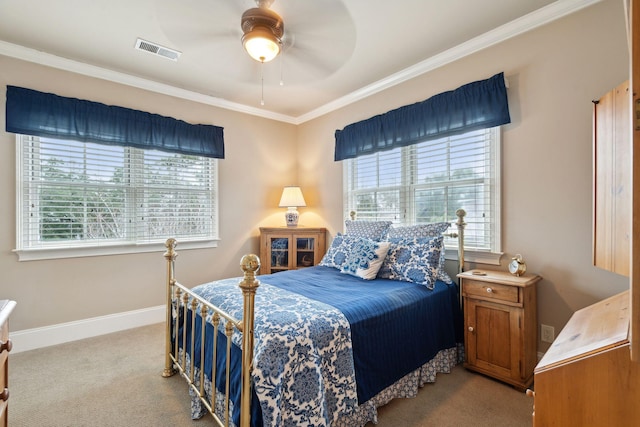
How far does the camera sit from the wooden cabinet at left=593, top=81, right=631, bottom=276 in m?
1.08

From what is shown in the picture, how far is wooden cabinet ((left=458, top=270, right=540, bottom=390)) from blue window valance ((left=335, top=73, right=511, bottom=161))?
1.27 meters

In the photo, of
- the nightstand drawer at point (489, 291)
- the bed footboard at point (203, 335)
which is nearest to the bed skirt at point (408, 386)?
the nightstand drawer at point (489, 291)

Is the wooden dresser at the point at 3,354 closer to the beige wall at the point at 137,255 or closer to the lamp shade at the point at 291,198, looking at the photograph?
the beige wall at the point at 137,255

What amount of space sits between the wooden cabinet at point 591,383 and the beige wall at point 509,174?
1.36 metres

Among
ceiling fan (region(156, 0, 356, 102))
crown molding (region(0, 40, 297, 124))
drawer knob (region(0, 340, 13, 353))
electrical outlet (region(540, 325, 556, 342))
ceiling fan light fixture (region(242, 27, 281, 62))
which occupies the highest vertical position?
crown molding (region(0, 40, 297, 124))

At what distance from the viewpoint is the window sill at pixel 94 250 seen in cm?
272

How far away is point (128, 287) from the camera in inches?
126

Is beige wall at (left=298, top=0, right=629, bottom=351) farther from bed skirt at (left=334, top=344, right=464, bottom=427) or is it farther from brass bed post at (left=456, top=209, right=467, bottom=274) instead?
bed skirt at (left=334, top=344, right=464, bottom=427)

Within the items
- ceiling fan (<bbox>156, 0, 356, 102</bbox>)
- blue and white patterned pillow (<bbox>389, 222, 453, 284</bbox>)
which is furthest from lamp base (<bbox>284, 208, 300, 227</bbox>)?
ceiling fan (<bbox>156, 0, 356, 102</bbox>)

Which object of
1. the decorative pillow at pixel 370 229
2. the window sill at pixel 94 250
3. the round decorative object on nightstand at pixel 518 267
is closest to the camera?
the round decorative object on nightstand at pixel 518 267

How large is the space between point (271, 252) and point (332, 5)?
2804 mm

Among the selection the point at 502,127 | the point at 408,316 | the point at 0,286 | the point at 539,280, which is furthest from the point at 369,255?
the point at 0,286

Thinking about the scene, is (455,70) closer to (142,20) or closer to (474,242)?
(474,242)

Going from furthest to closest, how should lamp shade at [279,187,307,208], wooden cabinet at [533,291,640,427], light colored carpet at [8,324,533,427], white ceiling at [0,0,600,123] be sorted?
lamp shade at [279,187,307,208] → white ceiling at [0,0,600,123] → light colored carpet at [8,324,533,427] → wooden cabinet at [533,291,640,427]
